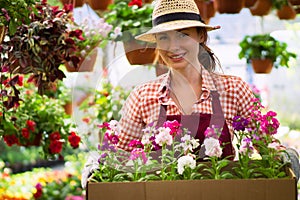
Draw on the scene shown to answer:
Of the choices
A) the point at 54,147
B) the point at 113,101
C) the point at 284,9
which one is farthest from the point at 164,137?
the point at 284,9

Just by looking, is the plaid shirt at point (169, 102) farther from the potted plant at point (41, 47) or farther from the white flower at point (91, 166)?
the potted plant at point (41, 47)

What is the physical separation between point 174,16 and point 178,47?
10 centimetres

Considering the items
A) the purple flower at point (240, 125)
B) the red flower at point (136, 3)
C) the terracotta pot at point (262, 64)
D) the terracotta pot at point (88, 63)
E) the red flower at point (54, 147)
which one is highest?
the red flower at point (136, 3)

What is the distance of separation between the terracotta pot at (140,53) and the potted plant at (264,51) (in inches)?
40.5

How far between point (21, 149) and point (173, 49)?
2.96 metres

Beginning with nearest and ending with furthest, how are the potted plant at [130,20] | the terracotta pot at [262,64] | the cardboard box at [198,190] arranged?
the cardboard box at [198,190] < the potted plant at [130,20] < the terracotta pot at [262,64]

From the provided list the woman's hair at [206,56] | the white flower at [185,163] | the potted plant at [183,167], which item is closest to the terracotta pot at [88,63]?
the woman's hair at [206,56]

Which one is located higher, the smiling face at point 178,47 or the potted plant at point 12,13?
the potted plant at point 12,13

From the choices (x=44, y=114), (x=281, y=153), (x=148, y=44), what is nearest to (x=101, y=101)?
(x=44, y=114)

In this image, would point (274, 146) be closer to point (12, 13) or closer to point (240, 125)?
point (240, 125)

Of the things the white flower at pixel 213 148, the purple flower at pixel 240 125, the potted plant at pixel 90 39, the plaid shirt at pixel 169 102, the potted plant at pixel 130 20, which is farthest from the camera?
the potted plant at pixel 130 20

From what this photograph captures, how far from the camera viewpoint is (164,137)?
165cm

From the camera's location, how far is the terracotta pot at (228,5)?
312 cm

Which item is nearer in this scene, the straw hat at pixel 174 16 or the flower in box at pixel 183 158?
the flower in box at pixel 183 158
